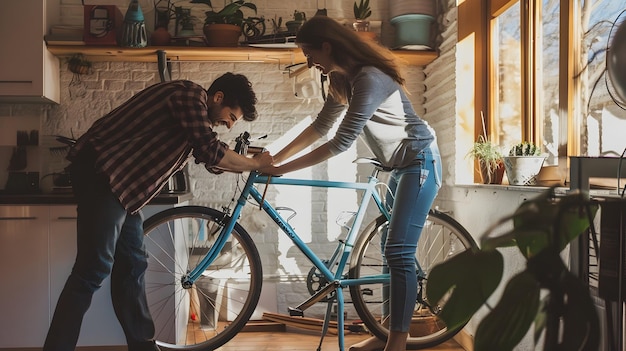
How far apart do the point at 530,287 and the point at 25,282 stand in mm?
3023

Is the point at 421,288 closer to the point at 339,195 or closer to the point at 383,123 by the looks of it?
the point at 383,123

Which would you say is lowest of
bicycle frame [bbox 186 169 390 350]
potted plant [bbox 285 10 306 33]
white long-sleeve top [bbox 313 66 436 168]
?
bicycle frame [bbox 186 169 390 350]

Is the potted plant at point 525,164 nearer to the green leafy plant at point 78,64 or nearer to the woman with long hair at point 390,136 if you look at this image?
the woman with long hair at point 390,136

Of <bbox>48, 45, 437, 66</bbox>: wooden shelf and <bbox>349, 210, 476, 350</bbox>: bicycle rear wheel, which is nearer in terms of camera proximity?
<bbox>349, 210, 476, 350</bbox>: bicycle rear wheel

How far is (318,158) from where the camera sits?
246 cm

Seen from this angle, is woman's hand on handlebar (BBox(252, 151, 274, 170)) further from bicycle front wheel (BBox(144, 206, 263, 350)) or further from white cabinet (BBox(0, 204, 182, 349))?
white cabinet (BBox(0, 204, 182, 349))

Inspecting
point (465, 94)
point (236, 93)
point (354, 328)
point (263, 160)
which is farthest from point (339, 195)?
point (236, 93)

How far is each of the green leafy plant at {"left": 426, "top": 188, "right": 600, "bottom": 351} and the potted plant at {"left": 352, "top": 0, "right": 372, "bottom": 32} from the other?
3.23 metres

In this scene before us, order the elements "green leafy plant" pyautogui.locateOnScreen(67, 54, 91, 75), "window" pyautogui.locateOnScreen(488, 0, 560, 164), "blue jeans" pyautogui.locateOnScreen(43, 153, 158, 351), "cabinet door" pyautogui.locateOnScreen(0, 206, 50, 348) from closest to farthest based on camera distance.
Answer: "blue jeans" pyautogui.locateOnScreen(43, 153, 158, 351) → "window" pyautogui.locateOnScreen(488, 0, 560, 164) → "cabinet door" pyautogui.locateOnScreen(0, 206, 50, 348) → "green leafy plant" pyautogui.locateOnScreen(67, 54, 91, 75)

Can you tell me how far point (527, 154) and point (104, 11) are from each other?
2.31 meters

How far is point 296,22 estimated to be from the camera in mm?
3699

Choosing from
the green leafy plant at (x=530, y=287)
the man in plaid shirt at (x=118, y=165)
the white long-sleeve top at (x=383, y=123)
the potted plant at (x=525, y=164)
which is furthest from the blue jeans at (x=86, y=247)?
the green leafy plant at (x=530, y=287)

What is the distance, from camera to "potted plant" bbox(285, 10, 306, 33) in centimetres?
366

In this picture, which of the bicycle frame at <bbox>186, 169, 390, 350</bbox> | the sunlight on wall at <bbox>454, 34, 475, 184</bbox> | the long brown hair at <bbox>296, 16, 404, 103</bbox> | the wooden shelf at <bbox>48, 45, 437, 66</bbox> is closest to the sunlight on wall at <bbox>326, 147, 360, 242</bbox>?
the wooden shelf at <bbox>48, 45, 437, 66</bbox>
